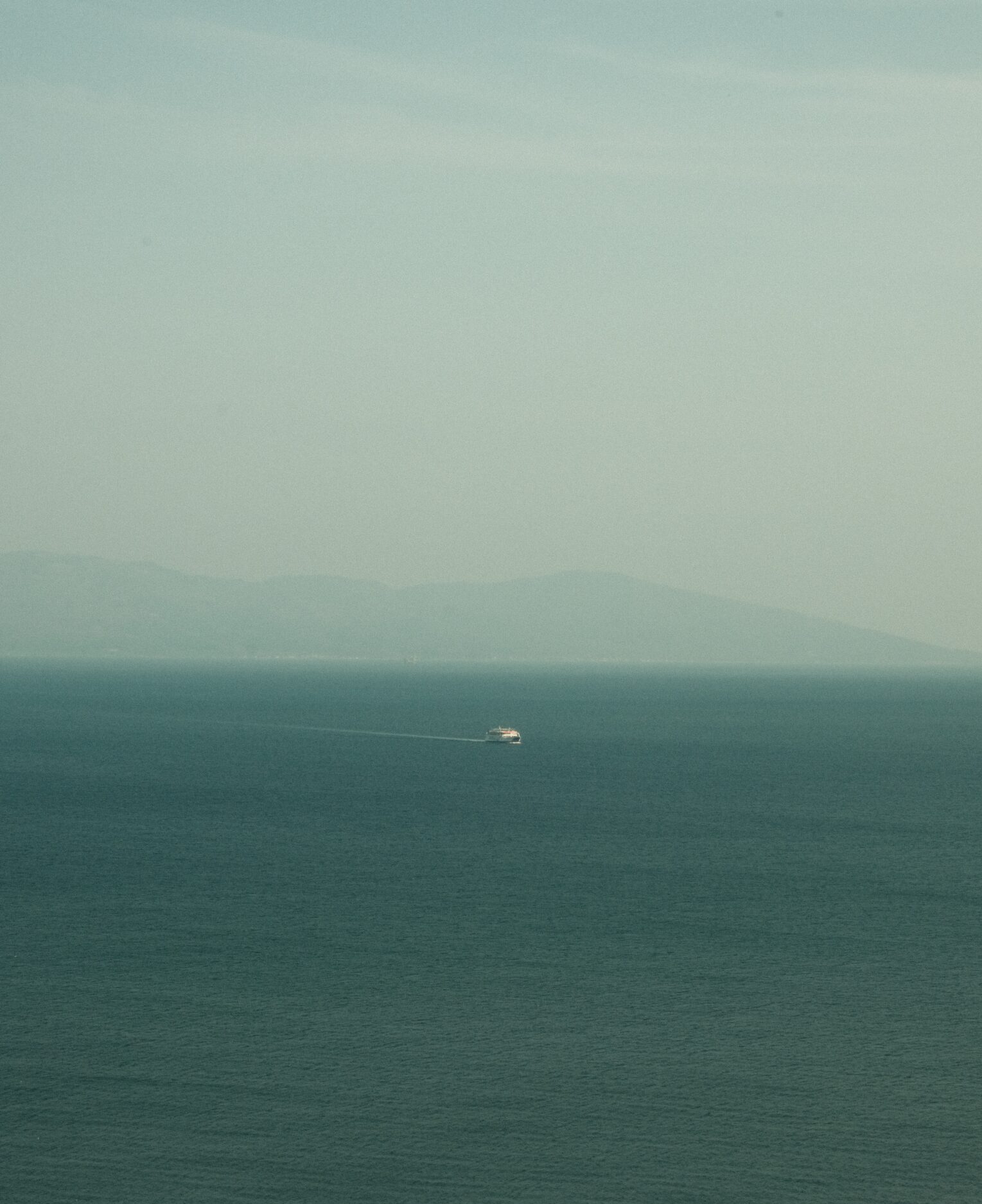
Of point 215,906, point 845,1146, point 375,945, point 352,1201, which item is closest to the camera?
point 352,1201

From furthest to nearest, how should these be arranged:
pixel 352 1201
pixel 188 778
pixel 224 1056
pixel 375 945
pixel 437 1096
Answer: pixel 188 778 → pixel 375 945 → pixel 224 1056 → pixel 437 1096 → pixel 352 1201

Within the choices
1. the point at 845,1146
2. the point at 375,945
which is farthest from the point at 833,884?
the point at 845,1146

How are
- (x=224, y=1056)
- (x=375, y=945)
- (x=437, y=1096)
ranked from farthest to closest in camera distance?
(x=375, y=945) → (x=224, y=1056) → (x=437, y=1096)

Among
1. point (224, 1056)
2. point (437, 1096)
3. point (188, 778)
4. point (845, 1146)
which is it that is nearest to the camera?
point (845, 1146)

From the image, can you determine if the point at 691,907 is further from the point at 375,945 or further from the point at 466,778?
the point at 466,778

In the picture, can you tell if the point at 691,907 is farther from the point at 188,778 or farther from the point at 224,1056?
the point at 188,778

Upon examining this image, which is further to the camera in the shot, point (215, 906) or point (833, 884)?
point (833, 884)

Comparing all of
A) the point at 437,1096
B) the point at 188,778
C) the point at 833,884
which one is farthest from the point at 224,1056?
the point at 188,778

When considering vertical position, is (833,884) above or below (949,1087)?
above

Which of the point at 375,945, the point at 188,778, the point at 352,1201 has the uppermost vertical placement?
the point at 188,778
